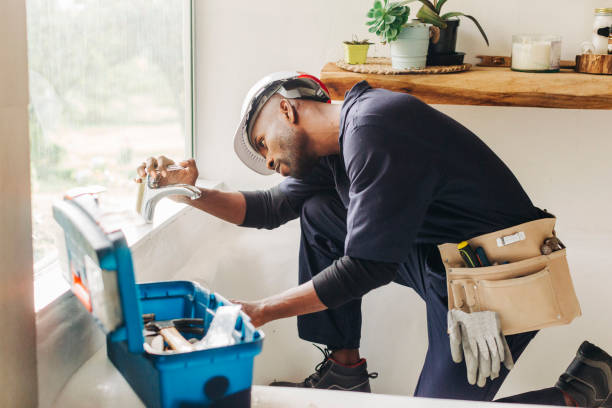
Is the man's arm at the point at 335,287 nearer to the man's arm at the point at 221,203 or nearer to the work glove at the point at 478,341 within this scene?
the work glove at the point at 478,341

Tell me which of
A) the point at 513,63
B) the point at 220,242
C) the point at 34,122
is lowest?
the point at 220,242

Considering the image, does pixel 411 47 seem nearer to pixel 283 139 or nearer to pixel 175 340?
pixel 283 139

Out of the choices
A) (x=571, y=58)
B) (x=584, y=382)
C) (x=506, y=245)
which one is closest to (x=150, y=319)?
(x=506, y=245)

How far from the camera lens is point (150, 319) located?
3.37 feet

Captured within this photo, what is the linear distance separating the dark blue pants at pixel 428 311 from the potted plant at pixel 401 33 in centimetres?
43

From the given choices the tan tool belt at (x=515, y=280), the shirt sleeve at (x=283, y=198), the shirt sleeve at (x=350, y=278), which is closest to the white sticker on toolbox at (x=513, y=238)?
the tan tool belt at (x=515, y=280)

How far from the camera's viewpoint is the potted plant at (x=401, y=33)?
161 centimetres

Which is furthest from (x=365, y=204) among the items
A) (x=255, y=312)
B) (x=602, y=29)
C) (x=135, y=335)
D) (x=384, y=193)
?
(x=602, y=29)

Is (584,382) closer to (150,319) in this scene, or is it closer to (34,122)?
(150,319)

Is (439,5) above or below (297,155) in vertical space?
above

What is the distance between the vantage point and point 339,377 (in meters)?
1.58

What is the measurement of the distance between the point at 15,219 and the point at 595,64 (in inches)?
58.6

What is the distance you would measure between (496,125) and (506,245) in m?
0.71

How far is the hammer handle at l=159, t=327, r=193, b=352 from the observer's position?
0.90m
